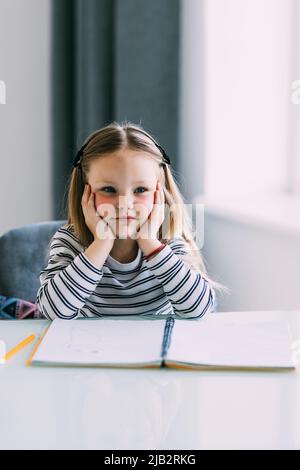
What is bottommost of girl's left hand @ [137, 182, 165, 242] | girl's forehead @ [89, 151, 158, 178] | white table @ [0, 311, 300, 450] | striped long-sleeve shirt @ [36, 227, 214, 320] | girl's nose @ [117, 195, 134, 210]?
white table @ [0, 311, 300, 450]

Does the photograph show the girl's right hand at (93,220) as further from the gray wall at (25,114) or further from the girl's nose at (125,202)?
the gray wall at (25,114)

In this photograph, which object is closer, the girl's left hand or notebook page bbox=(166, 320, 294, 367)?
notebook page bbox=(166, 320, 294, 367)

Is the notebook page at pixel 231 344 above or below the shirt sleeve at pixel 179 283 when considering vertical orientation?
below

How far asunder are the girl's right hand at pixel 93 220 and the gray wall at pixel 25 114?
1.33 meters

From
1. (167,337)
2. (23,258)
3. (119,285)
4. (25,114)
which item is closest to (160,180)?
(119,285)

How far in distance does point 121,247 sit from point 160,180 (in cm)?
16

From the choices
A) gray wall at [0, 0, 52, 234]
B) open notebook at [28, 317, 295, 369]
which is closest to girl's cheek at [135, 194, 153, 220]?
open notebook at [28, 317, 295, 369]

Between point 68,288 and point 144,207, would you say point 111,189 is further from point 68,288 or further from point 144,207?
point 68,288

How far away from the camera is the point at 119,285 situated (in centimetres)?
150

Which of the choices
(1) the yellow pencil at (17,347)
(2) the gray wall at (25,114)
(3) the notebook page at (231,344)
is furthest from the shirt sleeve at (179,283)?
(2) the gray wall at (25,114)

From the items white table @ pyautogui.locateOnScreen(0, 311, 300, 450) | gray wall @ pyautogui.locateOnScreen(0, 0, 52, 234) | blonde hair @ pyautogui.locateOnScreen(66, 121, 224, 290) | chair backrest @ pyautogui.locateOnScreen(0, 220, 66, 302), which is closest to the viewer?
white table @ pyautogui.locateOnScreen(0, 311, 300, 450)

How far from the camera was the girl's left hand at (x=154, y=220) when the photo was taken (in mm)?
1459

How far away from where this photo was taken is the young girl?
1399mm

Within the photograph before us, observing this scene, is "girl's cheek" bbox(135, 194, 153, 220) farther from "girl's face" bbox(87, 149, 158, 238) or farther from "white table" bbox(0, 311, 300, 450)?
"white table" bbox(0, 311, 300, 450)
